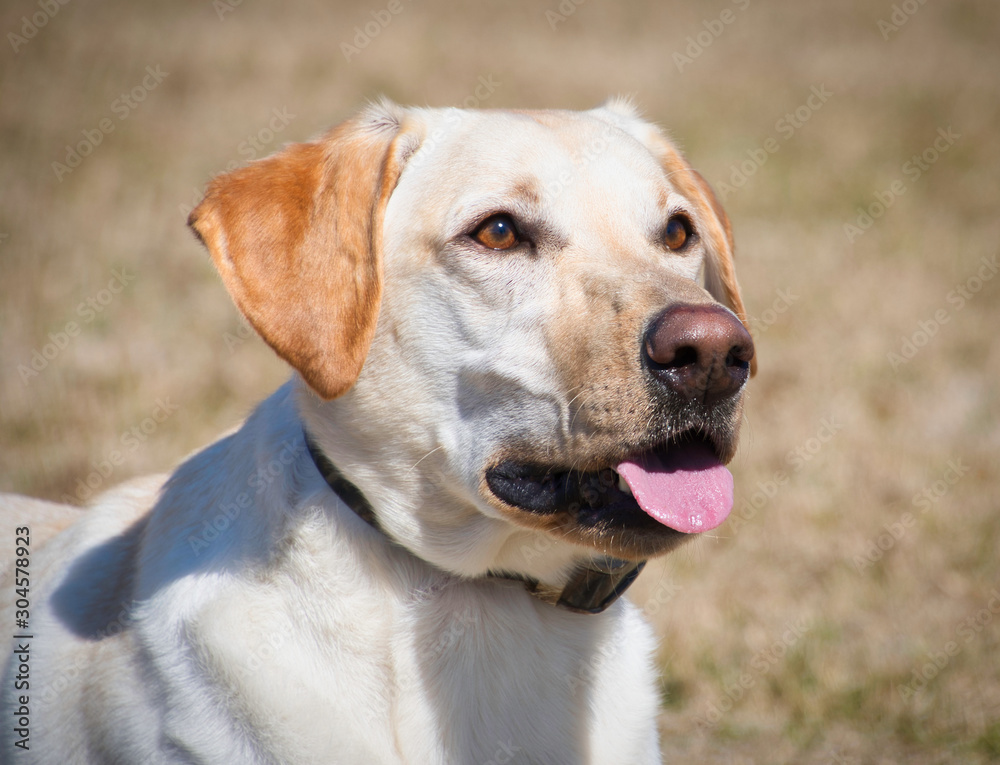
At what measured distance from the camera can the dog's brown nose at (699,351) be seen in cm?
204

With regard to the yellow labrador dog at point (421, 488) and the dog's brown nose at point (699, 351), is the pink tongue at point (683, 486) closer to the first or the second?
the yellow labrador dog at point (421, 488)

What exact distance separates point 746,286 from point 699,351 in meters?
6.08

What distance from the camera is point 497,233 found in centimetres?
252

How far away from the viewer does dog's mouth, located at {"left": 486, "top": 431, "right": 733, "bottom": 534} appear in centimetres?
215

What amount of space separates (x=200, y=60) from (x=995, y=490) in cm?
1002

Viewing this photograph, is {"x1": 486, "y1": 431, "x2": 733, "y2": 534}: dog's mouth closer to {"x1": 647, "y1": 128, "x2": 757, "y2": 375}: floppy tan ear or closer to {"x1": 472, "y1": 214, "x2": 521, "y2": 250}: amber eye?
{"x1": 472, "y1": 214, "x2": 521, "y2": 250}: amber eye

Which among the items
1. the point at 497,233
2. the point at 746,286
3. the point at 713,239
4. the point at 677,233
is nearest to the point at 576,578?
the point at 497,233

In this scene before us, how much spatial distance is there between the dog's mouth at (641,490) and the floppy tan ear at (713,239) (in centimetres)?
98

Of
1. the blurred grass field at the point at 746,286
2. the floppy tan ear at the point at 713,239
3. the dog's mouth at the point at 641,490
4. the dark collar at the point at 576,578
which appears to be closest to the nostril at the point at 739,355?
the dog's mouth at the point at 641,490

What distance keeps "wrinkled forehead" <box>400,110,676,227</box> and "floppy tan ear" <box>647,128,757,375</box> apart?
0.32 meters

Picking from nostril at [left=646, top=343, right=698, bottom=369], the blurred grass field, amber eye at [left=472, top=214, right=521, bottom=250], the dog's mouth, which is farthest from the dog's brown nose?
the blurred grass field

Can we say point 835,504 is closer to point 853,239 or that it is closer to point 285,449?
point 285,449

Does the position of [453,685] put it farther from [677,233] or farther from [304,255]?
[677,233]

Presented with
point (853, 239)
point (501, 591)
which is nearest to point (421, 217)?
point (501, 591)
